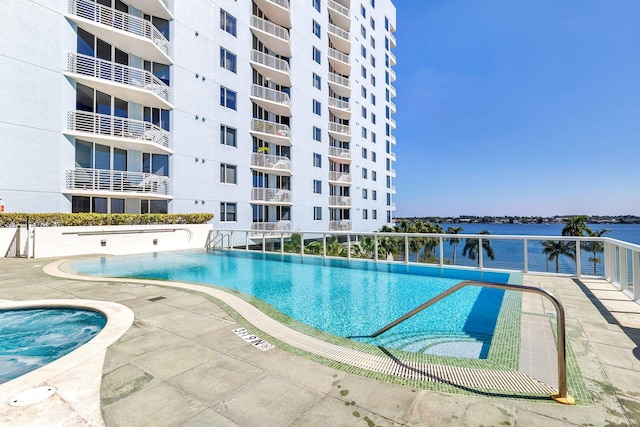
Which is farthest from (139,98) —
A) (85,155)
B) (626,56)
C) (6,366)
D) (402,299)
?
(626,56)

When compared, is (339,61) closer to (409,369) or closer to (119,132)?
(119,132)

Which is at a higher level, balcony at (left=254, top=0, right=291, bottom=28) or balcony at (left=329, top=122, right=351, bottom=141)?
balcony at (left=254, top=0, right=291, bottom=28)

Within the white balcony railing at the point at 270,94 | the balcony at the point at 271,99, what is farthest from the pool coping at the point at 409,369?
the white balcony railing at the point at 270,94

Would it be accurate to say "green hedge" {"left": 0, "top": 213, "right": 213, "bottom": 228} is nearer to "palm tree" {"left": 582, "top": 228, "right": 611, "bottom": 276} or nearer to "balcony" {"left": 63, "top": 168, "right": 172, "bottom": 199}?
"balcony" {"left": 63, "top": 168, "right": 172, "bottom": 199}

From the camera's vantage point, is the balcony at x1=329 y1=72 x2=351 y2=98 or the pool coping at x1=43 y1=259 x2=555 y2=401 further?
the balcony at x1=329 y1=72 x2=351 y2=98

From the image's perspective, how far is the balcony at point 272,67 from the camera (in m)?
20.8

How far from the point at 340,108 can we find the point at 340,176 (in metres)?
6.71

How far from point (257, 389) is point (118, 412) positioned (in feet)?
3.48

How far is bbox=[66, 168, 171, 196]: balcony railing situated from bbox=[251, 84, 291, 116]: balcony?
9020 millimetres

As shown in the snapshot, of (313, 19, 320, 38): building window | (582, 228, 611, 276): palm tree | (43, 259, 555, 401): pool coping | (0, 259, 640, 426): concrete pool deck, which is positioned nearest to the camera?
(0, 259, 640, 426): concrete pool deck

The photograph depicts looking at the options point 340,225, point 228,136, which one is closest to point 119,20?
point 228,136

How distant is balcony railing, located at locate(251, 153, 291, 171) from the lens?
2077cm

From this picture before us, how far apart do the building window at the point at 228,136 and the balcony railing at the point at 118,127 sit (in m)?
3.48

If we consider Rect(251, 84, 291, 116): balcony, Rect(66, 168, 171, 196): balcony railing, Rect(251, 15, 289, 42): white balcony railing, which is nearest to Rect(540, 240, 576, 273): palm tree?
Rect(66, 168, 171, 196): balcony railing
